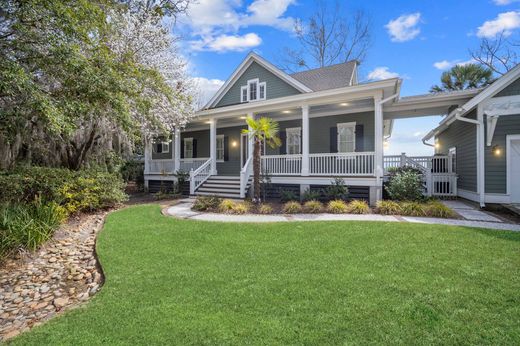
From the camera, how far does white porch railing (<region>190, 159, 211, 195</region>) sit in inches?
479

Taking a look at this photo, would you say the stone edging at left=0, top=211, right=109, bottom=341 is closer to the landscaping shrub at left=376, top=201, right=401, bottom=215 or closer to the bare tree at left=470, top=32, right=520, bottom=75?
the landscaping shrub at left=376, top=201, right=401, bottom=215

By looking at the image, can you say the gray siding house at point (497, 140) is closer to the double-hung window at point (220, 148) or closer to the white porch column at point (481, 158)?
the white porch column at point (481, 158)

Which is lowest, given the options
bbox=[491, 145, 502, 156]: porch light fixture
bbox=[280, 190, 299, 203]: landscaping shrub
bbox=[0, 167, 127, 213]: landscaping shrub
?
bbox=[280, 190, 299, 203]: landscaping shrub

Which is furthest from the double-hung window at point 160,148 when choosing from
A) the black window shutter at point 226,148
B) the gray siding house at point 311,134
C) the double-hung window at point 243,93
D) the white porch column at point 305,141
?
the white porch column at point 305,141

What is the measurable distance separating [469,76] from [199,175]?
1678cm

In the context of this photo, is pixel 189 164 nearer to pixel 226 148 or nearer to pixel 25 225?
pixel 226 148

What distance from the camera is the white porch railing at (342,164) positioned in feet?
31.2

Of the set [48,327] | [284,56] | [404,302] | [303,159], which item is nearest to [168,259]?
[48,327]

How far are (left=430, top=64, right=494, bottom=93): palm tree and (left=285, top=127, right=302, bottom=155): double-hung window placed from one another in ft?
37.5

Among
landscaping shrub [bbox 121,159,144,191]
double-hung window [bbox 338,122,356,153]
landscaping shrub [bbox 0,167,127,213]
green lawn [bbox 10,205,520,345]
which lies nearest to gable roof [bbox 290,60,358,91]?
double-hung window [bbox 338,122,356,153]

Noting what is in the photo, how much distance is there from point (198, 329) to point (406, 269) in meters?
2.79

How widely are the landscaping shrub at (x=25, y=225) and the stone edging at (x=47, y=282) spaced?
189 millimetres

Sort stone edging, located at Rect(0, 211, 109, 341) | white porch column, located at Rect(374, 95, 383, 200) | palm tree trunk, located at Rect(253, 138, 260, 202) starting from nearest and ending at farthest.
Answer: stone edging, located at Rect(0, 211, 109, 341) < white porch column, located at Rect(374, 95, 383, 200) < palm tree trunk, located at Rect(253, 138, 260, 202)

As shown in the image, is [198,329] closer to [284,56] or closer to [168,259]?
[168,259]
